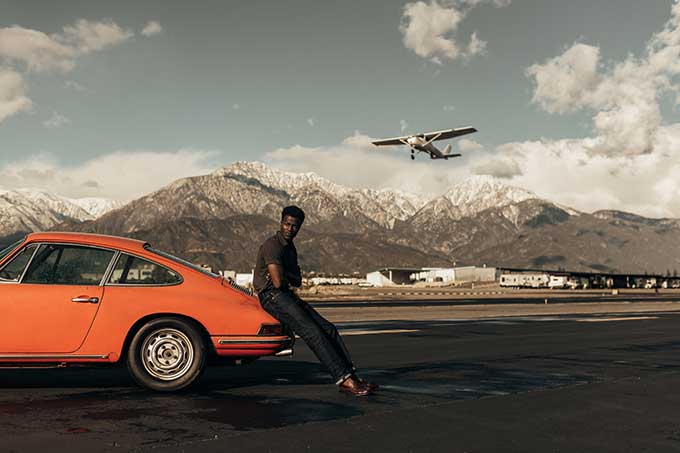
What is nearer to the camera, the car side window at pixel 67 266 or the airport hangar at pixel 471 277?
the car side window at pixel 67 266

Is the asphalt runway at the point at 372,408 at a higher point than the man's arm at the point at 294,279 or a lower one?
lower

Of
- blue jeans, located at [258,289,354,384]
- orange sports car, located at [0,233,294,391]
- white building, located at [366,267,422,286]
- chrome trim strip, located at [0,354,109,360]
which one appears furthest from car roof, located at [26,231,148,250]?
white building, located at [366,267,422,286]

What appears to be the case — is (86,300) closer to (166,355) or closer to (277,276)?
(166,355)

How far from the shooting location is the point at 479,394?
7.51 meters

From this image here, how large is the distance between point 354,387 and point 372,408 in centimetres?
62

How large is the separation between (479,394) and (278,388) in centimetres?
227

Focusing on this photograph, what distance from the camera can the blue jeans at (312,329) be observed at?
7316 millimetres

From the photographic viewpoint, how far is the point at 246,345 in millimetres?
7410

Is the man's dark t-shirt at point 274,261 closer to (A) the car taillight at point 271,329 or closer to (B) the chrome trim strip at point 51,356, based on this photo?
(A) the car taillight at point 271,329

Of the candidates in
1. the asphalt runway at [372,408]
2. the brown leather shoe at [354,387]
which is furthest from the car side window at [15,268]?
the brown leather shoe at [354,387]

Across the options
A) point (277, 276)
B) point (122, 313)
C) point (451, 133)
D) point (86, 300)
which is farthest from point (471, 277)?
point (86, 300)

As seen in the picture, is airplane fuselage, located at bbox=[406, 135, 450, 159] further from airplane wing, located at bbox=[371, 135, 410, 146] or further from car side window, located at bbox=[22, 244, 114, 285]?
car side window, located at bbox=[22, 244, 114, 285]

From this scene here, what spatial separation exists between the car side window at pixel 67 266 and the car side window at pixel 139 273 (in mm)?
139

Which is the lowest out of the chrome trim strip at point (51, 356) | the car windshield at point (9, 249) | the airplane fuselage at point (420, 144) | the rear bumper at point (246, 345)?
the chrome trim strip at point (51, 356)
